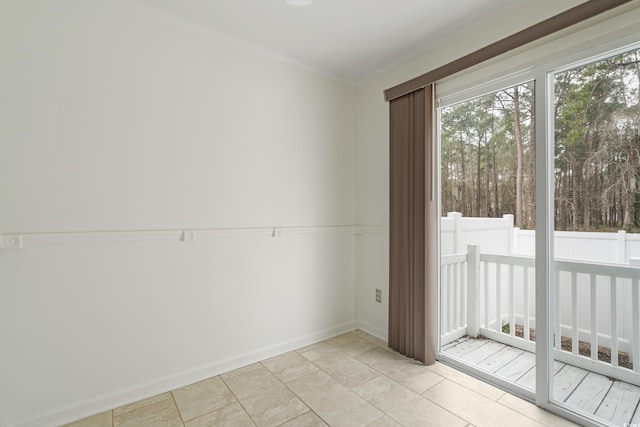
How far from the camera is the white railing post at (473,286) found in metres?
2.64

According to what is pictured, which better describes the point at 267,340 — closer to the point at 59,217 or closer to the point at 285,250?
the point at 285,250

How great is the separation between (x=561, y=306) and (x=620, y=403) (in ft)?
1.79

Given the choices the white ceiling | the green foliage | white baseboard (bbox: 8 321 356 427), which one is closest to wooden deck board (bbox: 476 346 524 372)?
the green foliage

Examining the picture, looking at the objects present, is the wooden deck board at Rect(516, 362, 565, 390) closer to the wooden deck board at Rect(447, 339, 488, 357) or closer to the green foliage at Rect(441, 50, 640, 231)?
the wooden deck board at Rect(447, 339, 488, 357)

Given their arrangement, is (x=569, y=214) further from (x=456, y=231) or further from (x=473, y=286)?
(x=473, y=286)

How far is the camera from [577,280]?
1.91 m

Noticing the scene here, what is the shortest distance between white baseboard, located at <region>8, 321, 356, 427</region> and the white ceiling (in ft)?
8.12

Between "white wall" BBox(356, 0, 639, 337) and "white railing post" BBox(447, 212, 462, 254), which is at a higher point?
"white wall" BBox(356, 0, 639, 337)

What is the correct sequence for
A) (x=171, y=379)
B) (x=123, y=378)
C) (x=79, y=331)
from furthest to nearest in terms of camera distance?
(x=171, y=379)
(x=123, y=378)
(x=79, y=331)

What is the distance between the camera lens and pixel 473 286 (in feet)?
8.74

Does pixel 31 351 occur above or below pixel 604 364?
above

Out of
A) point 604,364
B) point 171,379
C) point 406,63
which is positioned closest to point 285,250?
point 171,379

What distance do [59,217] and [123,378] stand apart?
1.06 meters

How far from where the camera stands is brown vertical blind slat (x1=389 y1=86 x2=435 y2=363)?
7.79 ft
